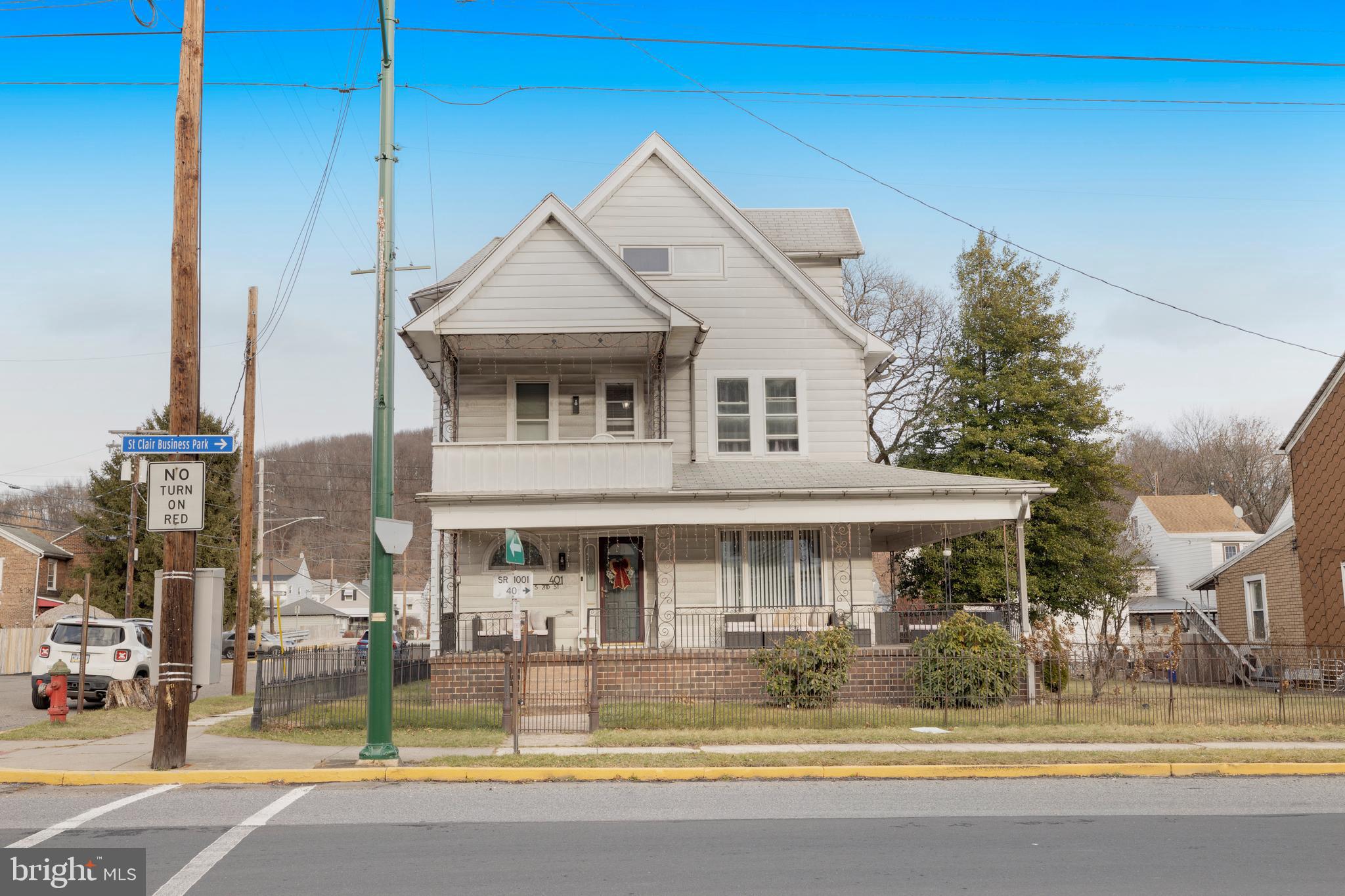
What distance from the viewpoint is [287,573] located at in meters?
116

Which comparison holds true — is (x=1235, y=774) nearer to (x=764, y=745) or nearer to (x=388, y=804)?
(x=764, y=745)

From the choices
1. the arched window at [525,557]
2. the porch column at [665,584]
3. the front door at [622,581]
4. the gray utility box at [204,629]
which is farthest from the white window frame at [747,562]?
the gray utility box at [204,629]

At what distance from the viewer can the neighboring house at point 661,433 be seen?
20203mm

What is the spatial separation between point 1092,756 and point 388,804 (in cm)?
797

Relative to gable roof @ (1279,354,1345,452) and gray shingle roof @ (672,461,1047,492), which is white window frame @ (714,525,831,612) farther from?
gable roof @ (1279,354,1345,452)

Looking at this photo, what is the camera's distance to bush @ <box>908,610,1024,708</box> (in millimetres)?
Result: 17891

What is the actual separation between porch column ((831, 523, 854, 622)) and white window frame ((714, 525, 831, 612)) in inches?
6.0

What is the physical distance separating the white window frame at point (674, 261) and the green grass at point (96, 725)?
40.0 feet

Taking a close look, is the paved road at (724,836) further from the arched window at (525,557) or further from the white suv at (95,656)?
the white suv at (95,656)

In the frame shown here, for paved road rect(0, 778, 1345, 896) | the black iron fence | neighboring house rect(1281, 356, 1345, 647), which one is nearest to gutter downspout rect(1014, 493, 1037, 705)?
the black iron fence

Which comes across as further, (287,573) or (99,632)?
(287,573)

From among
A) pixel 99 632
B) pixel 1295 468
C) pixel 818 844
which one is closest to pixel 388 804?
pixel 818 844

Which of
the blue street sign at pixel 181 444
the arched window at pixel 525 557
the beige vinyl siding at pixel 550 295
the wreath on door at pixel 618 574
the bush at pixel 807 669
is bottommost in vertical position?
the bush at pixel 807 669

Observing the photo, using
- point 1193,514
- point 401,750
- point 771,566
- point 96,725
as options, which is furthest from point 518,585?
point 1193,514
